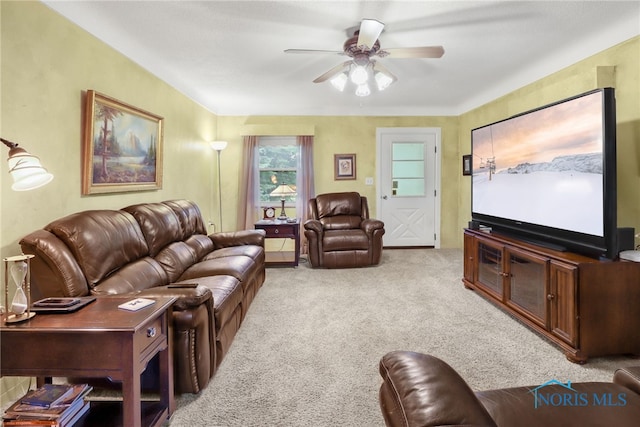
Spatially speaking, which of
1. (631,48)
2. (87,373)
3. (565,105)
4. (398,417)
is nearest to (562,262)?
(565,105)

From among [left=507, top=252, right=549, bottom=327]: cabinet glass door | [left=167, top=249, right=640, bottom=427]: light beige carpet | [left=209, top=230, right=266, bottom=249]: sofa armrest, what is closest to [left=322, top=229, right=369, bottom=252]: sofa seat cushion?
[left=167, top=249, right=640, bottom=427]: light beige carpet

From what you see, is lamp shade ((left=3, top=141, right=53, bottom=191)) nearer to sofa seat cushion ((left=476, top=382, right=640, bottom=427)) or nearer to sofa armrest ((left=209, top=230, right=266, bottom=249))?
sofa seat cushion ((left=476, top=382, right=640, bottom=427))

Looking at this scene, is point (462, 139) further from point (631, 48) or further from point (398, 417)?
point (398, 417)

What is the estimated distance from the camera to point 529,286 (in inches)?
110

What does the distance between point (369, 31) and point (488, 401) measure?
7.36 feet

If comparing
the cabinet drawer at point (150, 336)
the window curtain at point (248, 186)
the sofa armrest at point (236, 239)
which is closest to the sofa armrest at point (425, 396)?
the cabinet drawer at point (150, 336)

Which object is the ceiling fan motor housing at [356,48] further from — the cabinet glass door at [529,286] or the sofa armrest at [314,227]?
the sofa armrest at [314,227]

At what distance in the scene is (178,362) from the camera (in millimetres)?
1935

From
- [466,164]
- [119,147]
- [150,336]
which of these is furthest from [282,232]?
[150,336]

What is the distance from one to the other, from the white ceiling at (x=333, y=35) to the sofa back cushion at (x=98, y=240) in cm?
143

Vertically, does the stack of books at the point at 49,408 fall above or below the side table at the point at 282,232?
below

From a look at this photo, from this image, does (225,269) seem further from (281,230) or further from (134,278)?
(281,230)

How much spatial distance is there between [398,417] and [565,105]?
2719 mm

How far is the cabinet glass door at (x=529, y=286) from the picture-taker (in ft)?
8.56
